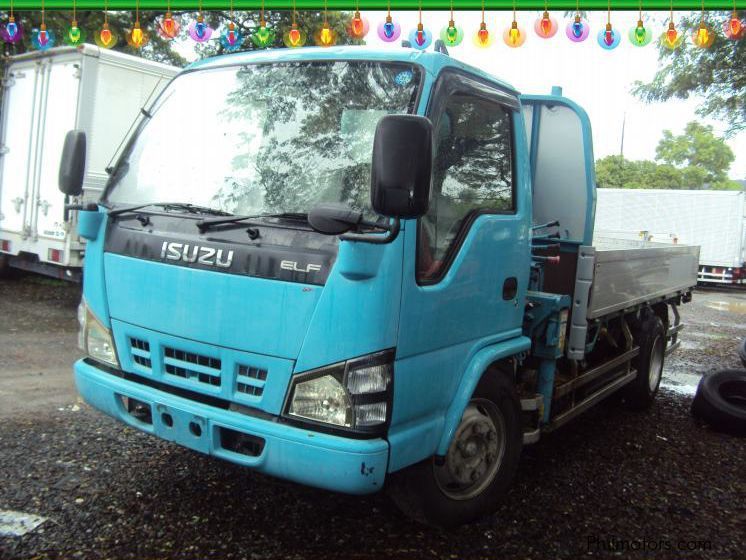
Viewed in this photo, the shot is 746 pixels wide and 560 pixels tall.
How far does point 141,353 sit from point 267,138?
121cm

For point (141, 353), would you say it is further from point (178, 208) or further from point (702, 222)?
point (702, 222)

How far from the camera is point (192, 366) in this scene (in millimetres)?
3133

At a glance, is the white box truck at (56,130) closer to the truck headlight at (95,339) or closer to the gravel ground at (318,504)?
the gravel ground at (318,504)

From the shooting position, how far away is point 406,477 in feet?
10.8

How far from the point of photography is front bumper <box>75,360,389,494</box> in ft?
9.15

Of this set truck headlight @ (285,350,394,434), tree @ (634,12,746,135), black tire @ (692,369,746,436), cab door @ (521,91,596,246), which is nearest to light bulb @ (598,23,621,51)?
cab door @ (521,91,596,246)

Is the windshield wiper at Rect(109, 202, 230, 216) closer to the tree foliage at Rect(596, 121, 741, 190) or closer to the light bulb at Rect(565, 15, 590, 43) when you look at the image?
the light bulb at Rect(565, 15, 590, 43)

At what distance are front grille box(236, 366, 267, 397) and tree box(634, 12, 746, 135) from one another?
11.9m

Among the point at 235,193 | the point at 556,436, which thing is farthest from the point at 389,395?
the point at 556,436

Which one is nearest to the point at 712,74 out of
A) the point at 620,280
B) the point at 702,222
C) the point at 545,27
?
the point at 702,222

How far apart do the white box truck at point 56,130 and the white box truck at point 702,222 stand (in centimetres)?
1436

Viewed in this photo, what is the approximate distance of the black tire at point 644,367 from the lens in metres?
6.16

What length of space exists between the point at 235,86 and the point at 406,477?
7.09ft

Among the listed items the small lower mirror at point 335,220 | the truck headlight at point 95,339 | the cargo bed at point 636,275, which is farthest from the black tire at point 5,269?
the small lower mirror at point 335,220
